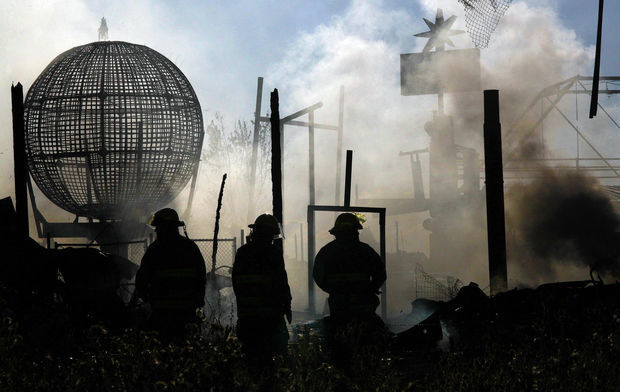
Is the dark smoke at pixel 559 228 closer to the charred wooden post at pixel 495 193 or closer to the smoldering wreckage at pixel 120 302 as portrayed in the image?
the charred wooden post at pixel 495 193

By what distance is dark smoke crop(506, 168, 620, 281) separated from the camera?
2208 cm

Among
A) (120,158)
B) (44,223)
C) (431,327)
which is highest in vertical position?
(120,158)

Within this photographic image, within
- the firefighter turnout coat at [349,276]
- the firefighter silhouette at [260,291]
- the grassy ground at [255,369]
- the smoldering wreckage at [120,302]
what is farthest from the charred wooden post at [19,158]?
the firefighter turnout coat at [349,276]

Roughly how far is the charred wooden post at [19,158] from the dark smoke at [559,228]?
15.2 metres

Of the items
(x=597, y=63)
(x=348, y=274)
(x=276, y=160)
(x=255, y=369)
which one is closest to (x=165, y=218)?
(x=255, y=369)

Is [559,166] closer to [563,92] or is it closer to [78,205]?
[563,92]

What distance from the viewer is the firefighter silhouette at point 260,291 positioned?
787cm

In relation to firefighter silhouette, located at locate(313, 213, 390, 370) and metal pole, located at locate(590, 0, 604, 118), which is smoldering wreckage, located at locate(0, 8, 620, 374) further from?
metal pole, located at locate(590, 0, 604, 118)

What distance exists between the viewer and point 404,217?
159ft

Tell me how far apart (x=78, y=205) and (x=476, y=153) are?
19601 mm

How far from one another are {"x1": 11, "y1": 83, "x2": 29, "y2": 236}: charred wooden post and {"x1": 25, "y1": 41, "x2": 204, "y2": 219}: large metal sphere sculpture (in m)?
7.71

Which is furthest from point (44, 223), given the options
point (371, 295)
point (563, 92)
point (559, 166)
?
point (563, 92)

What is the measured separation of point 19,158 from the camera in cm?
1181

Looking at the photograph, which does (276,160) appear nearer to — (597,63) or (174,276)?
(597,63)
